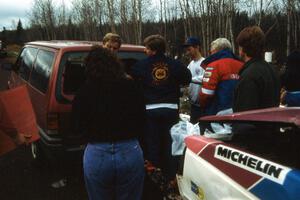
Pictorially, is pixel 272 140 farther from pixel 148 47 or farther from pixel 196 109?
pixel 196 109

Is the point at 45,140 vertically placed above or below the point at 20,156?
above

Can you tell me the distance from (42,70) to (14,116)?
327cm

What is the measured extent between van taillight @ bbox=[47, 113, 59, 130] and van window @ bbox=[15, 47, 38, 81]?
210 cm

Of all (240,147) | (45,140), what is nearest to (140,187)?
(240,147)

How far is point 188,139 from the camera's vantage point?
3.82 metres

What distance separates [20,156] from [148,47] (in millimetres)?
3488

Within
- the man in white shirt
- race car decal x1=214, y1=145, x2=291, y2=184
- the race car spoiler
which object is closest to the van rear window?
the man in white shirt

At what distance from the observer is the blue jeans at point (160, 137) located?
18.9ft

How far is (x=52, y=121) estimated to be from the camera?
19.7 feet

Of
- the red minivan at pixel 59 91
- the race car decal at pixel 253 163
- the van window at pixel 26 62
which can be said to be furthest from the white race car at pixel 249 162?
the van window at pixel 26 62

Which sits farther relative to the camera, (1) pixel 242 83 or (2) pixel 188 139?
(1) pixel 242 83

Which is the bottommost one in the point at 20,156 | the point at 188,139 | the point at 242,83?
the point at 20,156

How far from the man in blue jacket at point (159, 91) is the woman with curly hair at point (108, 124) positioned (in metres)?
1.96

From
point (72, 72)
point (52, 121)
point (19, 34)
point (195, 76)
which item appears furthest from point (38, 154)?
point (19, 34)
